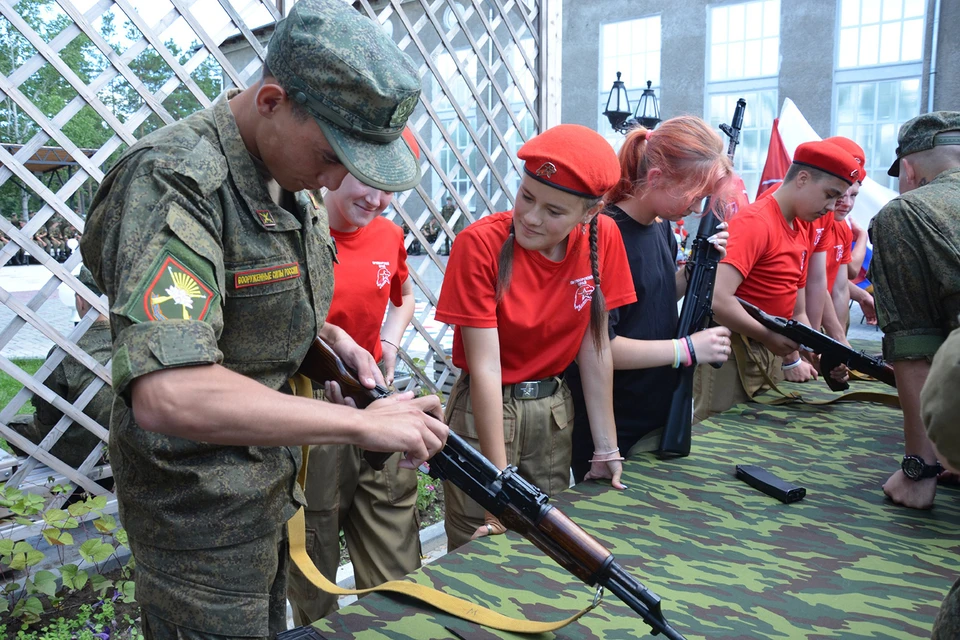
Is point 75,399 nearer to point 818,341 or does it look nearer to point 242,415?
point 242,415

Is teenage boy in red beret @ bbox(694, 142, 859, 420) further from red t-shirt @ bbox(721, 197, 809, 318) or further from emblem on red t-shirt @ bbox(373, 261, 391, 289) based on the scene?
emblem on red t-shirt @ bbox(373, 261, 391, 289)

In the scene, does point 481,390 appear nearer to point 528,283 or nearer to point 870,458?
point 528,283

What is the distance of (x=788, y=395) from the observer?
310 cm

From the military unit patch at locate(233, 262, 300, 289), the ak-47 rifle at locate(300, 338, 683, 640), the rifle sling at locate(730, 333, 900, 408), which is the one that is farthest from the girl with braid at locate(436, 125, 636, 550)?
the rifle sling at locate(730, 333, 900, 408)

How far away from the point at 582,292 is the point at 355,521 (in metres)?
0.96

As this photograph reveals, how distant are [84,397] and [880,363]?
292 centimetres

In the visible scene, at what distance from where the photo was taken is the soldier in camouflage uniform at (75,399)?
2717 millimetres

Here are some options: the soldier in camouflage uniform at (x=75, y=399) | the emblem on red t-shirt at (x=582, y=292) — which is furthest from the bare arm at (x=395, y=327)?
the soldier in camouflage uniform at (x=75, y=399)

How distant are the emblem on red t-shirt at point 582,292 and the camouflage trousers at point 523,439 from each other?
0.88ft

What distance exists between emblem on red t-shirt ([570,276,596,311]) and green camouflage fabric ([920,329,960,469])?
1322mm

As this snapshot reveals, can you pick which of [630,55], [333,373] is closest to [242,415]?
[333,373]

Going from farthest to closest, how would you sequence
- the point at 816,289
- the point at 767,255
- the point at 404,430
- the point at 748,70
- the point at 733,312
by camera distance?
the point at 748,70 → the point at 816,289 → the point at 767,255 → the point at 733,312 → the point at 404,430

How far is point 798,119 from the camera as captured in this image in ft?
22.0

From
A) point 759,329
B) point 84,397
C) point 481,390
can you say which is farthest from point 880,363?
point 84,397
